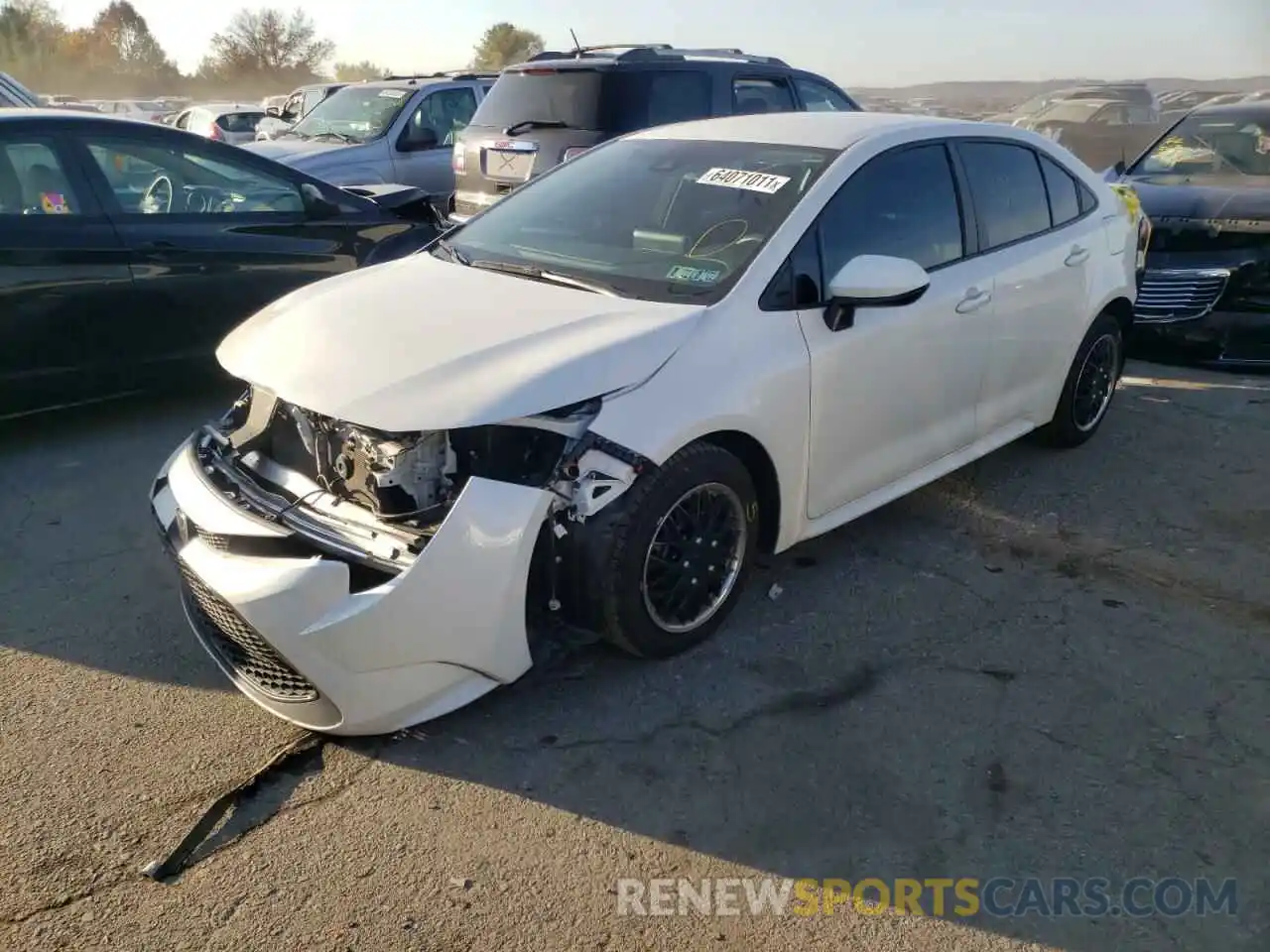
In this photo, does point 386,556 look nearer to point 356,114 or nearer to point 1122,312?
point 1122,312

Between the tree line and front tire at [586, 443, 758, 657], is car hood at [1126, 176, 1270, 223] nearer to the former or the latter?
front tire at [586, 443, 758, 657]

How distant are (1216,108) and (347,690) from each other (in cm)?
853

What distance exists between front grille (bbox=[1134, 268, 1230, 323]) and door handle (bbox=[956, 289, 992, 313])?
3112mm

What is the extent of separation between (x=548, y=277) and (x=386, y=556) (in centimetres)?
137

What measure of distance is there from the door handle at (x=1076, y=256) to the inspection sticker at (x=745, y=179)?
Result: 1784 mm

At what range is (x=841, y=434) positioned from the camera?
3941mm

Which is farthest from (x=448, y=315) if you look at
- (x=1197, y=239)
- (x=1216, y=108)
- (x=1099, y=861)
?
(x=1216, y=108)

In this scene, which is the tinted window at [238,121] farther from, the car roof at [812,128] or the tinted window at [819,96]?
the car roof at [812,128]

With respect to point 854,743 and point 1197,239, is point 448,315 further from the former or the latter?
point 1197,239

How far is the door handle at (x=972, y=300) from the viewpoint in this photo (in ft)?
14.3

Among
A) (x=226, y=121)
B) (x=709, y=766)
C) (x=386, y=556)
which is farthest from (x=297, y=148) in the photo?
(x=226, y=121)

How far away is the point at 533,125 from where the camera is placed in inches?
323

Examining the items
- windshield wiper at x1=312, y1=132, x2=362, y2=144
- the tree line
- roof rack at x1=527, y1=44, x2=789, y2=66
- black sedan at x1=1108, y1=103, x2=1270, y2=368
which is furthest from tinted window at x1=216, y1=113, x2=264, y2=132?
→ the tree line

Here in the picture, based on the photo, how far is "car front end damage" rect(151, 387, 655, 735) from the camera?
9.62ft
